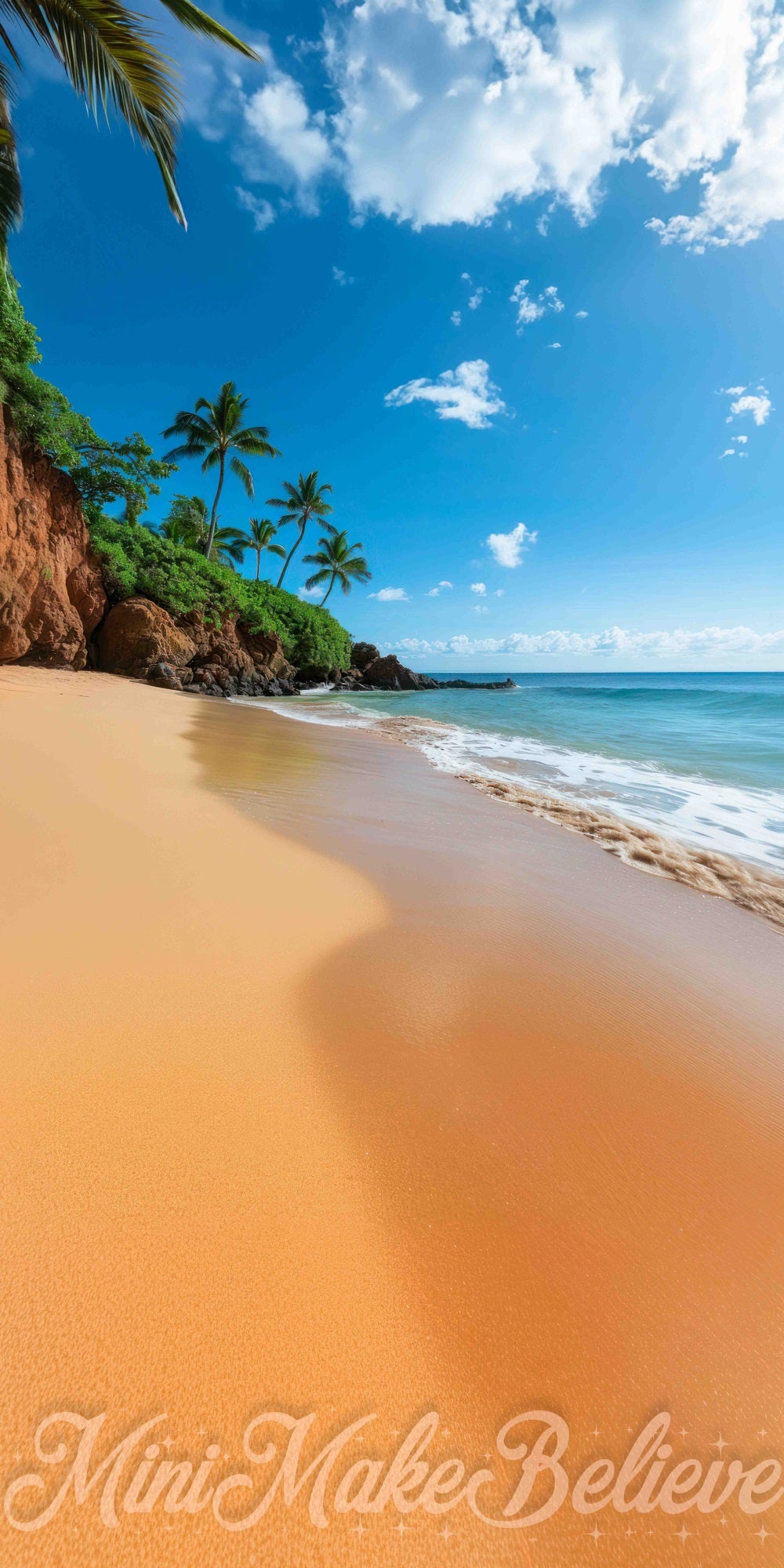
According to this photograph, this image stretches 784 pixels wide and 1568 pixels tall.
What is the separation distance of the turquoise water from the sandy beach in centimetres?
315

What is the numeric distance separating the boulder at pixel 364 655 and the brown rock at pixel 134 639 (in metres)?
22.7

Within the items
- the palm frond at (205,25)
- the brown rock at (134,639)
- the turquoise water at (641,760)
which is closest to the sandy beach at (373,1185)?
the turquoise water at (641,760)

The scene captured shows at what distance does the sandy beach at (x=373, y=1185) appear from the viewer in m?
0.81

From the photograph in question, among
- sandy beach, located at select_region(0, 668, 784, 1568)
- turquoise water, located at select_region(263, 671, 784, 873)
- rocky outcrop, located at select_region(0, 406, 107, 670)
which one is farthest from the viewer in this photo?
rocky outcrop, located at select_region(0, 406, 107, 670)

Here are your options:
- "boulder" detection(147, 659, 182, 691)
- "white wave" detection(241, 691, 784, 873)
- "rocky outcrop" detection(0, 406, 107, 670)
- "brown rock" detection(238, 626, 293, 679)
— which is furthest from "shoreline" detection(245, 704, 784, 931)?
"brown rock" detection(238, 626, 293, 679)

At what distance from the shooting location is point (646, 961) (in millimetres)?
2412

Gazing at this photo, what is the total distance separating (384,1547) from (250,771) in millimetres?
5007

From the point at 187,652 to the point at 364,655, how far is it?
22.7 m

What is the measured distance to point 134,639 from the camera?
14.1m

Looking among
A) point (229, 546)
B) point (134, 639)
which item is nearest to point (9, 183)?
point (134, 639)

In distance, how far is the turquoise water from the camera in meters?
5.49

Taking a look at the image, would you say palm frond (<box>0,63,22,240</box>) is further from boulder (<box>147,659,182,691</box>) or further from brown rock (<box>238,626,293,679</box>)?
brown rock (<box>238,626,293,679</box>)

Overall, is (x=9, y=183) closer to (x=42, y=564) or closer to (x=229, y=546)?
(x=42, y=564)

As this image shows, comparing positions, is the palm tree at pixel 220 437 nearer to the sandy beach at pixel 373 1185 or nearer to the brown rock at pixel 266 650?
the brown rock at pixel 266 650
